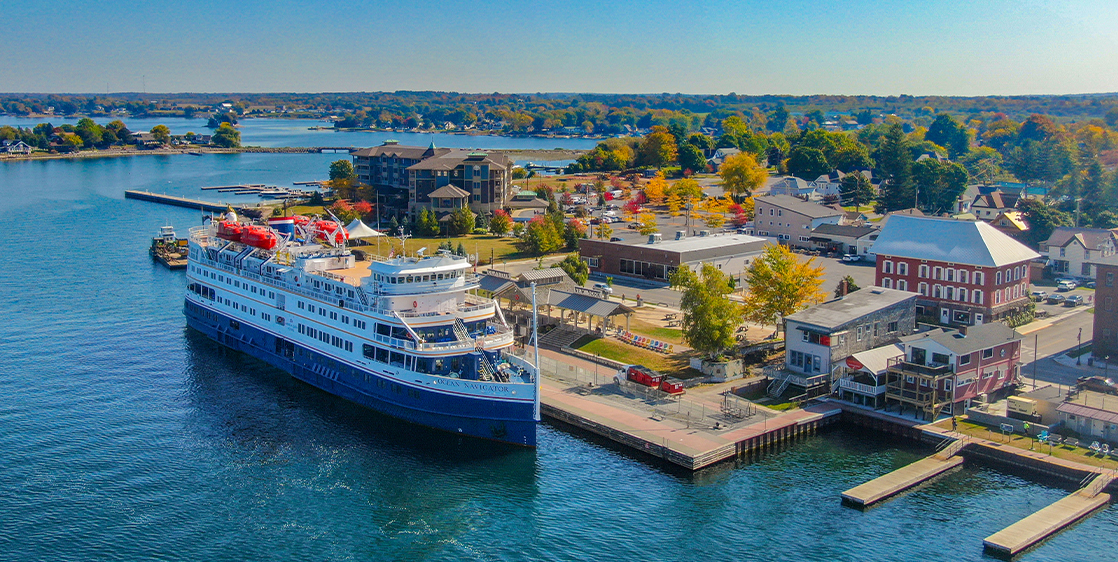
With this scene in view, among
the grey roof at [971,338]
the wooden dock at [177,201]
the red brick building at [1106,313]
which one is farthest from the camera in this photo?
the wooden dock at [177,201]

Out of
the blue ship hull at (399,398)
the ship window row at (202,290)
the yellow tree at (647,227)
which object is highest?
the yellow tree at (647,227)

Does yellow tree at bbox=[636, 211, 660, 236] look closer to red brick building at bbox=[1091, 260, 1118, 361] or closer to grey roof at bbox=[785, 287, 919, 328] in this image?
grey roof at bbox=[785, 287, 919, 328]

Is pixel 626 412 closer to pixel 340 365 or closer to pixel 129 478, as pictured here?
pixel 340 365

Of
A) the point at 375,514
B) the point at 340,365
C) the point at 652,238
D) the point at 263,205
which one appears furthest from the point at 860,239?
A: the point at 263,205

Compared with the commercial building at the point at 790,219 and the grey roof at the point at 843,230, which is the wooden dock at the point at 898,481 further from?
the commercial building at the point at 790,219

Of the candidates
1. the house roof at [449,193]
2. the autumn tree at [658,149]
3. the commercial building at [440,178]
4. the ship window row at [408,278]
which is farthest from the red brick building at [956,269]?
the autumn tree at [658,149]

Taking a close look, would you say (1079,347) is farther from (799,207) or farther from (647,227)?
(647,227)

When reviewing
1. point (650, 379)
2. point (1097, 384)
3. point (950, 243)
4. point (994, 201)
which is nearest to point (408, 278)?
point (650, 379)
